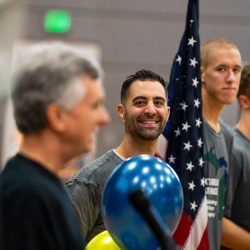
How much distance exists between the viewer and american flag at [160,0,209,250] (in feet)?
10.0

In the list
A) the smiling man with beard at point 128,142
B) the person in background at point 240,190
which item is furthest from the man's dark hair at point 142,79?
the person in background at point 240,190

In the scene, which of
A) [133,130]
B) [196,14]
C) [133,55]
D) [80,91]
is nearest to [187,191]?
[133,130]

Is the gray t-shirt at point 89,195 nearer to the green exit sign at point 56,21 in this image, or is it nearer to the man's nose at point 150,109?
the man's nose at point 150,109

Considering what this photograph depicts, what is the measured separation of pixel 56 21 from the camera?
595 centimetres

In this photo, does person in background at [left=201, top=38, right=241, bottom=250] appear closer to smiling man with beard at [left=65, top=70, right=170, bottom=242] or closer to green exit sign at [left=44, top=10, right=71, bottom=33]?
smiling man with beard at [left=65, top=70, right=170, bottom=242]

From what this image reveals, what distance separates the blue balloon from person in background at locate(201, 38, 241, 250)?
1.16 meters

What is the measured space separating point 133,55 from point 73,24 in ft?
2.22

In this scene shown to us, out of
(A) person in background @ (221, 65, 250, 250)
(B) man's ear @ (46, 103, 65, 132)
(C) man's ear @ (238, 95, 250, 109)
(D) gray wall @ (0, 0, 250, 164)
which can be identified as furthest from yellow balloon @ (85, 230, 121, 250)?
(D) gray wall @ (0, 0, 250, 164)

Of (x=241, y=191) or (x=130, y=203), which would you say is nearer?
(x=130, y=203)

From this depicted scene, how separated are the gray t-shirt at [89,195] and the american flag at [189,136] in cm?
62

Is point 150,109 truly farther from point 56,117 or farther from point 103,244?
point 56,117

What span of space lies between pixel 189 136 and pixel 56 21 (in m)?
3.14

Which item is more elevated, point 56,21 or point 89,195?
point 56,21

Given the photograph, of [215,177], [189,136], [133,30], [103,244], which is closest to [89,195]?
[103,244]
